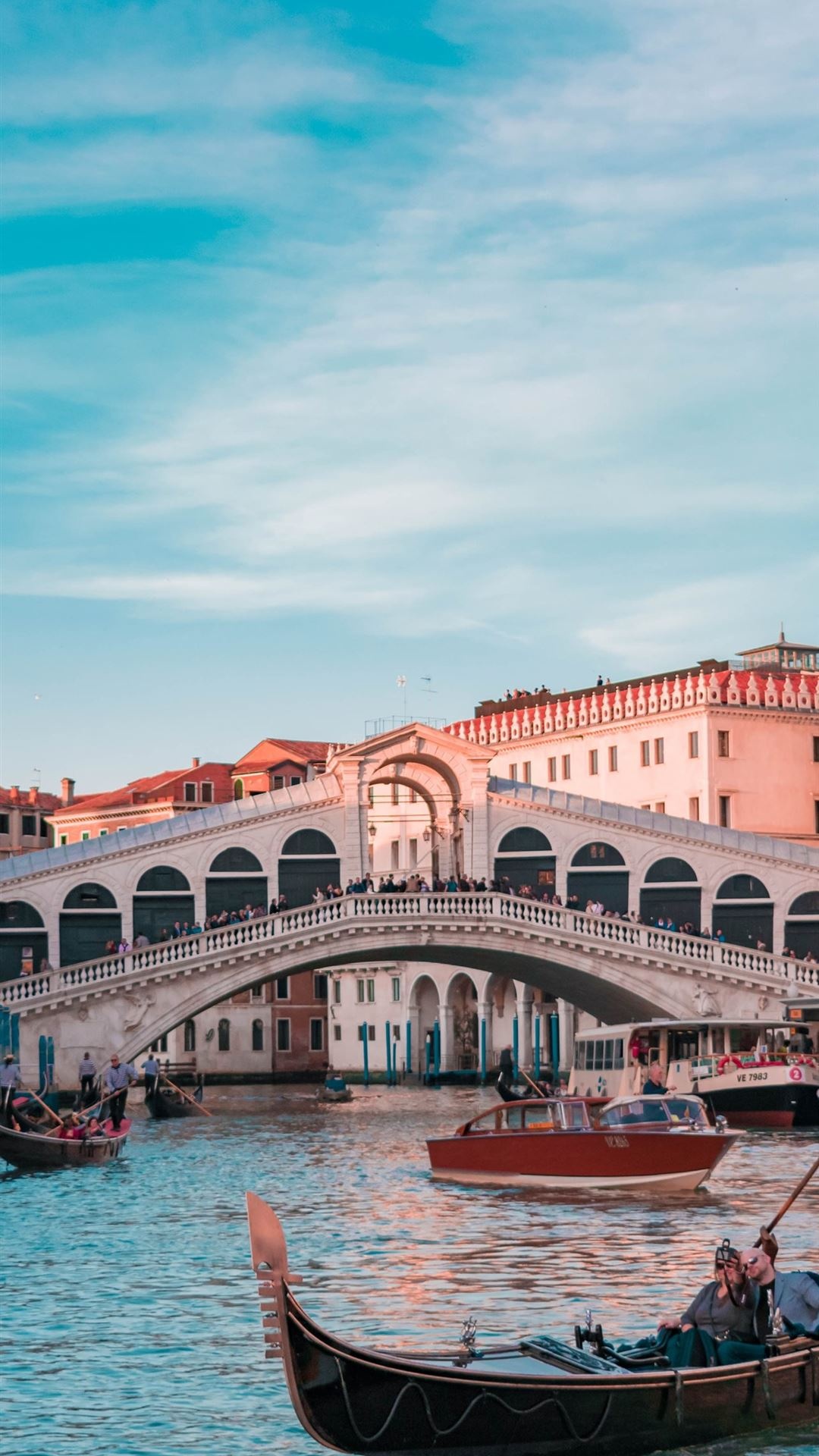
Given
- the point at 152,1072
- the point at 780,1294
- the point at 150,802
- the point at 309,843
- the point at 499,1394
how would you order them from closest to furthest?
the point at 499,1394 < the point at 780,1294 < the point at 152,1072 < the point at 309,843 < the point at 150,802

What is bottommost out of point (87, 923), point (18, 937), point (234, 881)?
point (18, 937)

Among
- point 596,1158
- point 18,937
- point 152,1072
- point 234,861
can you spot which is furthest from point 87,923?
point 596,1158

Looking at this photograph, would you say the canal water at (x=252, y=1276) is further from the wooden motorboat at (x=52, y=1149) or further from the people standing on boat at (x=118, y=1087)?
the people standing on boat at (x=118, y=1087)

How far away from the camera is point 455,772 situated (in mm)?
50469

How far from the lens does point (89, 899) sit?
1884 inches

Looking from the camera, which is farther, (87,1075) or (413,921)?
(413,921)

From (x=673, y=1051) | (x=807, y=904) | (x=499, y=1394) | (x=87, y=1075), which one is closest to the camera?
(x=499, y=1394)

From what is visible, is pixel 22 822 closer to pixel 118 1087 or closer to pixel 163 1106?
pixel 163 1106

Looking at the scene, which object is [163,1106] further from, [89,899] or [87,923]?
[89,899]

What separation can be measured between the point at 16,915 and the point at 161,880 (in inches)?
133

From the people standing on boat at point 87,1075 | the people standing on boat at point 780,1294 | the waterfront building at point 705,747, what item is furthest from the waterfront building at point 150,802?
the people standing on boat at point 780,1294

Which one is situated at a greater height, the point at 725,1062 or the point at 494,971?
the point at 494,971

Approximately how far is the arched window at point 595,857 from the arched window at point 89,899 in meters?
10.9

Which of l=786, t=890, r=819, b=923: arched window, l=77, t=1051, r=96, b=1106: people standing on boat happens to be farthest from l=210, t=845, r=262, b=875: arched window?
l=786, t=890, r=819, b=923: arched window
